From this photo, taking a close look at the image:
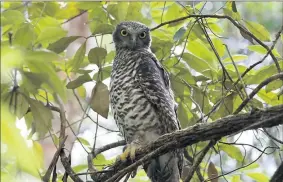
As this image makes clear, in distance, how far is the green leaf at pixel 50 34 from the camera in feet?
5.57

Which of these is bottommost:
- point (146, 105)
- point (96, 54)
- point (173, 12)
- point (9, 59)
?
point (9, 59)

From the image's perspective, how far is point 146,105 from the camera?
221 centimetres

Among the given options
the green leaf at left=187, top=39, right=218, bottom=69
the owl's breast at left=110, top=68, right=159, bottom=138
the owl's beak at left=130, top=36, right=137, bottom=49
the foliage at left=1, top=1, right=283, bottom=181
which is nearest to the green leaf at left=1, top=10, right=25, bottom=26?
the foliage at left=1, top=1, right=283, bottom=181

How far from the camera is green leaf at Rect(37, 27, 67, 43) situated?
1.70 m

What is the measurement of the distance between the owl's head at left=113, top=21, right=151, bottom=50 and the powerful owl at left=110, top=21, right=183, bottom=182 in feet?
0.27

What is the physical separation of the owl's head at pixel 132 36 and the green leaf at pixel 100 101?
54 cm

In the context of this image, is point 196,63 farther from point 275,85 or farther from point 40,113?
point 40,113

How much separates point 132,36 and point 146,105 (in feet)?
1.51

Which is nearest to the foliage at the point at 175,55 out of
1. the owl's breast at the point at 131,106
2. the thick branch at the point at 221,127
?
the owl's breast at the point at 131,106

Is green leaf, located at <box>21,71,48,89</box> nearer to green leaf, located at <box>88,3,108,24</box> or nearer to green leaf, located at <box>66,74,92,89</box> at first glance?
green leaf, located at <box>66,74,92,89</box>

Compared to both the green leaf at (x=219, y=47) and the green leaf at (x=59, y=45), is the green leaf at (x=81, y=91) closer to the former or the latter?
the green leaf at (x=59, y=45)

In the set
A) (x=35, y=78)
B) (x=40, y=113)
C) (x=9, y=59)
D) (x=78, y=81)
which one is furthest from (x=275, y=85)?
(x=9, y=59)

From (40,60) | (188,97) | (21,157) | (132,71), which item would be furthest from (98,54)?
(21,157)

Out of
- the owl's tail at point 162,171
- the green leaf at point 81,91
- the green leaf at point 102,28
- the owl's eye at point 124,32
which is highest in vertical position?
the owl's eye at point 124,32
